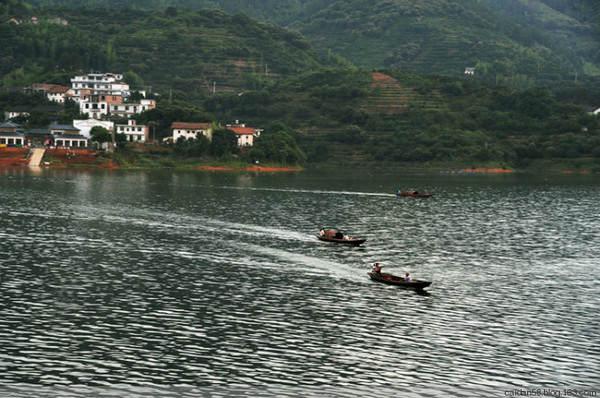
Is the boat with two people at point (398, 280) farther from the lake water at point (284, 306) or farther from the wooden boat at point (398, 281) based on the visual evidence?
the lake water at point (284, 306)

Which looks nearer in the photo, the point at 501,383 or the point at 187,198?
the point at 501,383

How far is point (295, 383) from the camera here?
45344 mm

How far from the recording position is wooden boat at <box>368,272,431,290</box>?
232 ft

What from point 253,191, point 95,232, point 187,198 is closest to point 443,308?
point 95,232

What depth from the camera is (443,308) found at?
6456 cm

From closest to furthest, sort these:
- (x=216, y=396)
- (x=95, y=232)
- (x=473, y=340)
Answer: (x=216, y=396) → (x=473, y=340) → (x=95, y=232)

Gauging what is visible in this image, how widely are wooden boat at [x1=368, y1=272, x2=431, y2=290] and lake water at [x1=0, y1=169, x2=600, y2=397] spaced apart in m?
0.88

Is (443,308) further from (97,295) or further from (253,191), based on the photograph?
(253,191)

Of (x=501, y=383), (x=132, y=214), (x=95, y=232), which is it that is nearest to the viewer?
(x=501, y=383)

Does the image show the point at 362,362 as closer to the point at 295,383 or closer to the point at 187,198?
the point at 295,383

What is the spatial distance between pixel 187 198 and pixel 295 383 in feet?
349

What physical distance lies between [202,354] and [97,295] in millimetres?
19098

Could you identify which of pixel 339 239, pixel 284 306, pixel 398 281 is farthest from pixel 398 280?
pixel 339 239

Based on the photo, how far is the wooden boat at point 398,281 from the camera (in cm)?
7069
